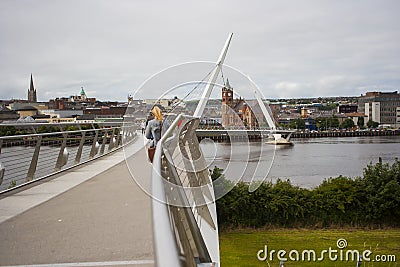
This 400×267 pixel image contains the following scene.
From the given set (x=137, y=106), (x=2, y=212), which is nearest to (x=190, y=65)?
(x=137, y=106)

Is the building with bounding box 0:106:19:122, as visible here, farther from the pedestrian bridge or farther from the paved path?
the paved path

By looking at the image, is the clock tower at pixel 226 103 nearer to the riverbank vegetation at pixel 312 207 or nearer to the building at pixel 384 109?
the riverbank vegetation at pixel 312 207

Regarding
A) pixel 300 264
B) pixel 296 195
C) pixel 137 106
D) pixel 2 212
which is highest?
pixel 137 106

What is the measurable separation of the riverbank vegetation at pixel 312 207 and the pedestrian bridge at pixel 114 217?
16.7 metres

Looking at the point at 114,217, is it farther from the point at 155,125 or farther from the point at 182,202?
the point at 155,125

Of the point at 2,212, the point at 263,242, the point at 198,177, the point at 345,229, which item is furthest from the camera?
the point at 345,229

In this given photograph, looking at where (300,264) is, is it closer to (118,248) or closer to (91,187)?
(91,187)

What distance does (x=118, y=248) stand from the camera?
2.52 m

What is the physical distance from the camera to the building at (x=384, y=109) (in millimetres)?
75438

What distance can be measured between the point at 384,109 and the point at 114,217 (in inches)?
3150

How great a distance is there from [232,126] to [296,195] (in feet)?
53.2

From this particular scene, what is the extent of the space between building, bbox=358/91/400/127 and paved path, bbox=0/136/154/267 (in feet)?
248

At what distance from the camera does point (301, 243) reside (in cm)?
1983

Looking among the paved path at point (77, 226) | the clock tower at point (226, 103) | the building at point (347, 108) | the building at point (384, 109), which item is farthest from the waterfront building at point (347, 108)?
the paved path at point (77, 226)
